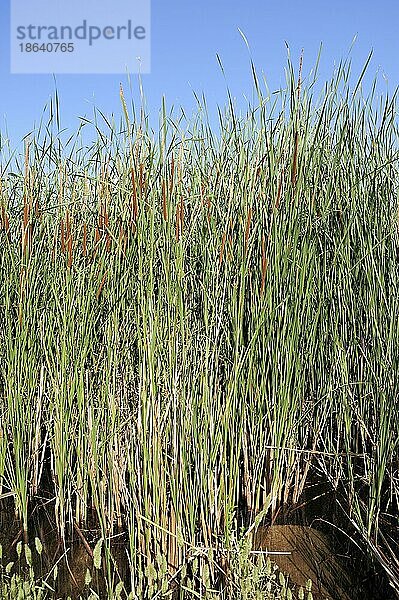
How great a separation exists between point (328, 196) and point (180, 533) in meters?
1.23

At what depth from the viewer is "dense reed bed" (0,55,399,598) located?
1.97 meters

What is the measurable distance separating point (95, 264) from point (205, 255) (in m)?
0.46

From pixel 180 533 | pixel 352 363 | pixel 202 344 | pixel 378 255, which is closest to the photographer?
pixel 180 533

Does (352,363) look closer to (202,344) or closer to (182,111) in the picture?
(202,344)

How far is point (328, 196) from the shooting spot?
231 cm

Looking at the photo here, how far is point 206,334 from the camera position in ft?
6.38

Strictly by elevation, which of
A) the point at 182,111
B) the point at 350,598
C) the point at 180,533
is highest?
the point at 182,111

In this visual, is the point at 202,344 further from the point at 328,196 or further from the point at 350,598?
the point at 350,598

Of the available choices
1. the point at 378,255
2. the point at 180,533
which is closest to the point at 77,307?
the point at 180,533

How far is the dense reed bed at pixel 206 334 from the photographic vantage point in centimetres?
197

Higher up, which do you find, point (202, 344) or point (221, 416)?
point (202, 344)

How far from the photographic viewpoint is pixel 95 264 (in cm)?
236

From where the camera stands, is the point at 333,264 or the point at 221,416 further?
the point at 333,264

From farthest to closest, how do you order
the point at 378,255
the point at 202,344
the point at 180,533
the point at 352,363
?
the point at 352,363, the point at 378,255, the point at 202,344, the point at 180,533
